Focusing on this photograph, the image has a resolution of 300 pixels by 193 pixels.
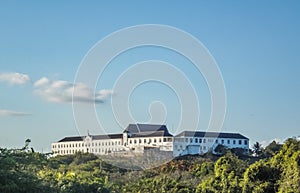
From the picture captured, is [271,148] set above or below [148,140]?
below

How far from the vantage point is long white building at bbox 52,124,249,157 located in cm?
5897

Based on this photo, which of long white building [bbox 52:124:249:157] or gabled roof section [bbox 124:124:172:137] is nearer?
long white building [bbox 52:124:249:157]

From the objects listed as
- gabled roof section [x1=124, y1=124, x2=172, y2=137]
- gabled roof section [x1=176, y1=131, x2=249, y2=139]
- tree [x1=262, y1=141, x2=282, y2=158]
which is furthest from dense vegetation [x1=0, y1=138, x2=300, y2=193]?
gabled roof section [x1=176, y1=131, x2=249, y2=139]

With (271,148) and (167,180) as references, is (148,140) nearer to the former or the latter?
(271,148)

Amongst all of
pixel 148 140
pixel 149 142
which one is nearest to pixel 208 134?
pixel 148 140

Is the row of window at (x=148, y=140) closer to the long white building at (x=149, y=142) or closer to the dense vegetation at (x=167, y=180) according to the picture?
the long white building at (x=149, y=142)

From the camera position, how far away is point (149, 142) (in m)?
61.8

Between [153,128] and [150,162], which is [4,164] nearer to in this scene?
[150,162]

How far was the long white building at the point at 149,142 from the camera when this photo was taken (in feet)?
193

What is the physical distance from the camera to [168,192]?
27.3 m

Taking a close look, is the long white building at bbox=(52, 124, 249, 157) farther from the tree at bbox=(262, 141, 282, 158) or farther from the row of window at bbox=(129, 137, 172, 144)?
the tree at bbox=(262, 141, 282, 158)

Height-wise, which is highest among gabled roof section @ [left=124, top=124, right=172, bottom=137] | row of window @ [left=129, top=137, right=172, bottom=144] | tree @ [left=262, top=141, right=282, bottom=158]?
gabled roof section @ [left=124, top=124, right=172, bottom=137]

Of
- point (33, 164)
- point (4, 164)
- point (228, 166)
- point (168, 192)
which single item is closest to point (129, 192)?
point (168, 192)

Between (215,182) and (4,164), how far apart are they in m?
15.1
